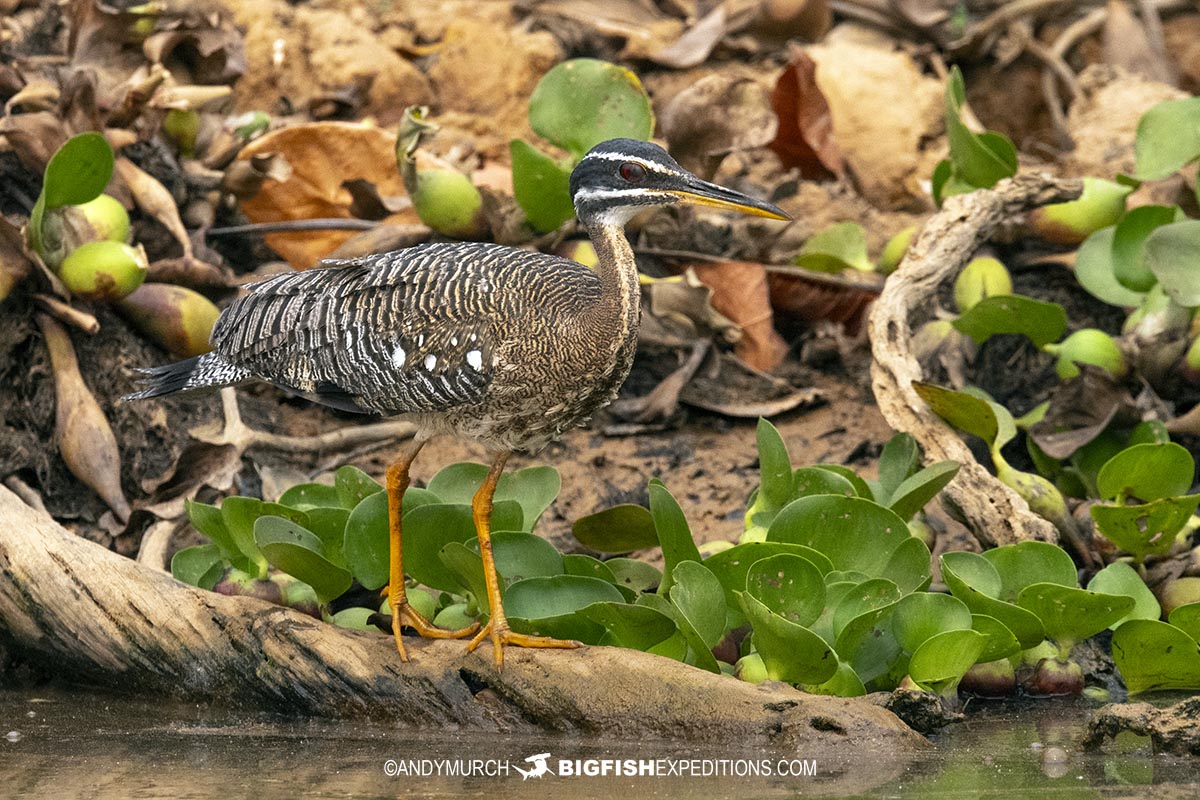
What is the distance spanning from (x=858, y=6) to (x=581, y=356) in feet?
15.8

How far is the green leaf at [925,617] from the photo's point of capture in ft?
14.5

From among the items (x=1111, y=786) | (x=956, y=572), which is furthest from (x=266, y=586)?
(x=1111, y=786)

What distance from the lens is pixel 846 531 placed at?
482 cm

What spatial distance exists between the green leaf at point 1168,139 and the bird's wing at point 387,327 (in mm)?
2357

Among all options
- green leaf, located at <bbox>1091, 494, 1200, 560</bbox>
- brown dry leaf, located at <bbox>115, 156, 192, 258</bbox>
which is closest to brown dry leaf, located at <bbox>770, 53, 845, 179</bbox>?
brown dry leaf, located at <bbox>115, 156, 192, 258</bbox>

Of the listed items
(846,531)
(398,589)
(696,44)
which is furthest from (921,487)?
(696,44)

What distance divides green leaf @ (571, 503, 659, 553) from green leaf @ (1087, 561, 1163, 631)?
1.44 m

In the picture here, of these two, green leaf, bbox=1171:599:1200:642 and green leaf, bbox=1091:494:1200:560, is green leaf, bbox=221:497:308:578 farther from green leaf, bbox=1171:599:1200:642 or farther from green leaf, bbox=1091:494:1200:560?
green leaf, bbox=1171:599:1200:642

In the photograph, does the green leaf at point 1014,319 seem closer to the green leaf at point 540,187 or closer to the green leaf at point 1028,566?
the green leaf at point 1028,566

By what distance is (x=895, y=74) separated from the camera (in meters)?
8.25

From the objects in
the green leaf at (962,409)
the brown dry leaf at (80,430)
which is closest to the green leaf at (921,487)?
the green leaf at (962,409)

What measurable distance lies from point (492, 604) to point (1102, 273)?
3.03m

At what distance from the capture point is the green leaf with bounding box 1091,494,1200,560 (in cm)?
480

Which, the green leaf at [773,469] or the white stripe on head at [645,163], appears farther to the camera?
the green leaf at [773,469]
